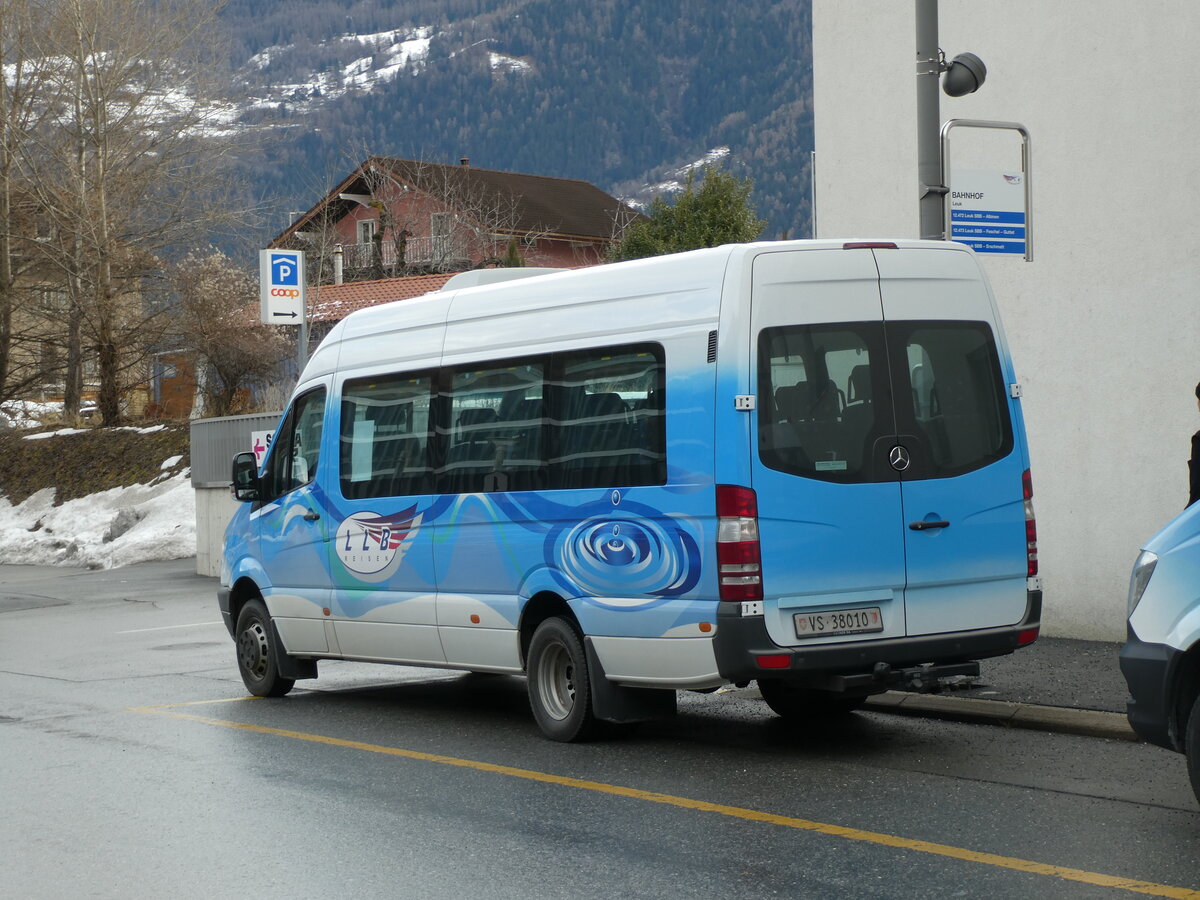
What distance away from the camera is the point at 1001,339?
842cm

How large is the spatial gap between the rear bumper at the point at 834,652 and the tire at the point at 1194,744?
6.46ft

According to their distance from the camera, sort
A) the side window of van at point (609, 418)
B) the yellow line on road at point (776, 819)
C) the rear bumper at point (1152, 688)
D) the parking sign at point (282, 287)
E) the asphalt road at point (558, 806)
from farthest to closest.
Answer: the parking sign at point (282, 287), the side window of van at point (609, 418), the rear bumper at point (1152, 688), the asphalt road at point (558, 806), the yellow line on road at point (776, 819)

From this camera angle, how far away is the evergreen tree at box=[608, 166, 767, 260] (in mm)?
44781

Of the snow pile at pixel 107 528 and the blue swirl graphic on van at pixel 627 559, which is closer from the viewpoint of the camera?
the blue swirl graphic on van at pixel 627 559

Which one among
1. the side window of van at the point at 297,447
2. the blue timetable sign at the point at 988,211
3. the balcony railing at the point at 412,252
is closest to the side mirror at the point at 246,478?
the side window of van at the point at 297,447

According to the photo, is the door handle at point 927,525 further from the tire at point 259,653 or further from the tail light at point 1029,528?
the tire at point 259,653

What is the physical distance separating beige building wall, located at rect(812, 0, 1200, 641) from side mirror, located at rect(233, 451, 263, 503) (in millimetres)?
5712

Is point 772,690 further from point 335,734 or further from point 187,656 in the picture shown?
point 187,656

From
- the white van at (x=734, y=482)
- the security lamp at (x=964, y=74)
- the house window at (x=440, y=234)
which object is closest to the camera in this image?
the white van at (x=734, y=482)

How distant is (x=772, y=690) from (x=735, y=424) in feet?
7.31

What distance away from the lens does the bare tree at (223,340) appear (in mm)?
36094

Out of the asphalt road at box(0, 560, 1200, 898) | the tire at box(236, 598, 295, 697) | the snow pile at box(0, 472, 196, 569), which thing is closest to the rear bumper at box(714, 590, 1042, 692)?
the asphalt road at box(0, 560, 1200, 898)

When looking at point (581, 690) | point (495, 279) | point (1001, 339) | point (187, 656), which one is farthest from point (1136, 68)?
point (187, 656)

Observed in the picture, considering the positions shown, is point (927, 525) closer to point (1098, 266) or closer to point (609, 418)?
point (609, 418)
